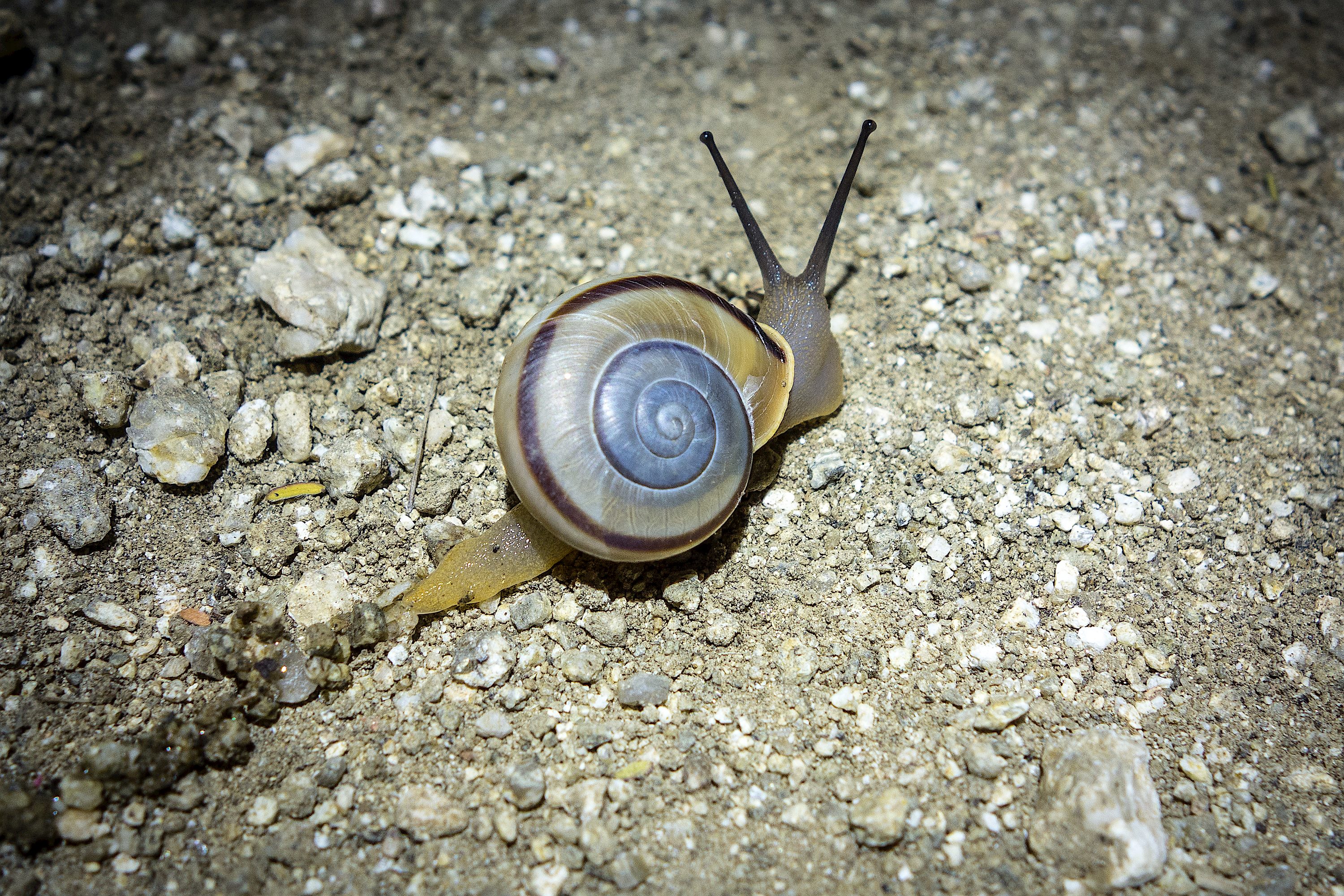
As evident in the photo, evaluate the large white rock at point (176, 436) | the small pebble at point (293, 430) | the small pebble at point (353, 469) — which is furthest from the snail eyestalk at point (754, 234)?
the large white rock at point (176, 436)

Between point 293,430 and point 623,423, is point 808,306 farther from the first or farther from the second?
point 293,430

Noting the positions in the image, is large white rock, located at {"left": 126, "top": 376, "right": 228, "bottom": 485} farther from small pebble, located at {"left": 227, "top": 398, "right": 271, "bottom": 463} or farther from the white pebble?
the white pebble

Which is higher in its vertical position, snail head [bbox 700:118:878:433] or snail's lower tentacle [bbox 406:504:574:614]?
snail head [bbox 700:118:878:433]

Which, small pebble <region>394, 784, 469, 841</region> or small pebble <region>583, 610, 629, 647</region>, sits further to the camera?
small pebble <region>583, 610, 629, 647</region>

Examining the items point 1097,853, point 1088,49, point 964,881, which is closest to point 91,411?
point 964,881

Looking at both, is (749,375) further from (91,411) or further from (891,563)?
(91,411)

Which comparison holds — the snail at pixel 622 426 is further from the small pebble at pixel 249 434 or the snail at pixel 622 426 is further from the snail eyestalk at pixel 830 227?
the small pebble at pixel 249 434

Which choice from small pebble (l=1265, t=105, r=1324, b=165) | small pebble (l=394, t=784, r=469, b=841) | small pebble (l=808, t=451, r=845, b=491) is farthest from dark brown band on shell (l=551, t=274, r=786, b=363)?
small pebble (l=1265, t=105, r=1324, b=165)
